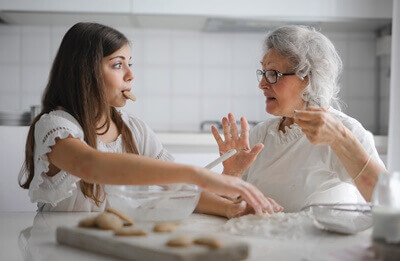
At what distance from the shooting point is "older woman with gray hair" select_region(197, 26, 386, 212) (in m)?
1.88

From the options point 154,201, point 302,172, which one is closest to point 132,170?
point 154,201

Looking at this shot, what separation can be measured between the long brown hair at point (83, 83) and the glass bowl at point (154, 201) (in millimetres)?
502

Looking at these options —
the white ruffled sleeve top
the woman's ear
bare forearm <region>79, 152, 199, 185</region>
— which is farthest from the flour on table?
the woman's ear

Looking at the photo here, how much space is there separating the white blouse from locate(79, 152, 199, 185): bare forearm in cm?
78

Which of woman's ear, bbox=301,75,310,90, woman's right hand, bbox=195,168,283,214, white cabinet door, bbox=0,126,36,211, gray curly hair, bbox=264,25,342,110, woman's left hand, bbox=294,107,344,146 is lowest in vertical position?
white cabinet door, bbox=0,126,36,211

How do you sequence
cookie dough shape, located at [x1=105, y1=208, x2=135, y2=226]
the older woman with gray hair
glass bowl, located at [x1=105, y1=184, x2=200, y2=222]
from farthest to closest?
1. the older woman with gray hair
2. glass bowl, located at [x1=105, y1=184, x2=200, y2=222]
3. cookie dough shape, located at [x1=105, y1=208, x2=135, y2=226]

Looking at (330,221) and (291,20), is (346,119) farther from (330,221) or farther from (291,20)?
(291,20)

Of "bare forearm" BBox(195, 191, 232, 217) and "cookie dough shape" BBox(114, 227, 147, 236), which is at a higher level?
"cookie dough shape" BBox(114, 227, 147, 236)

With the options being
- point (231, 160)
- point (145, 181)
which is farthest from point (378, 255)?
point (231, 160)

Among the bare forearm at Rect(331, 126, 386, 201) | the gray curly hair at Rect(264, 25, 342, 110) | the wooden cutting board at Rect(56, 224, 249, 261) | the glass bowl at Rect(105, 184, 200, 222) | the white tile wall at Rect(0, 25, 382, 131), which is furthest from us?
the white tile wall at Rect(0, 25, 382, 131)

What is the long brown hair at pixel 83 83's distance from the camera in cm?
174

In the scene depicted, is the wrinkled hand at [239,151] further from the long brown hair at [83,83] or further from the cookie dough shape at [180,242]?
the cookie dough shape at [180,242]

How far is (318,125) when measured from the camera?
1590 mm

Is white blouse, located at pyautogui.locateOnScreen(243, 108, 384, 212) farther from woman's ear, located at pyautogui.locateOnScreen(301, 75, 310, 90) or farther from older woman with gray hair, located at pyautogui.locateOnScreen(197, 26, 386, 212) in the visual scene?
woman's ear, located at pyautogui.locateOnScreen(301, 75, 310, 90)
